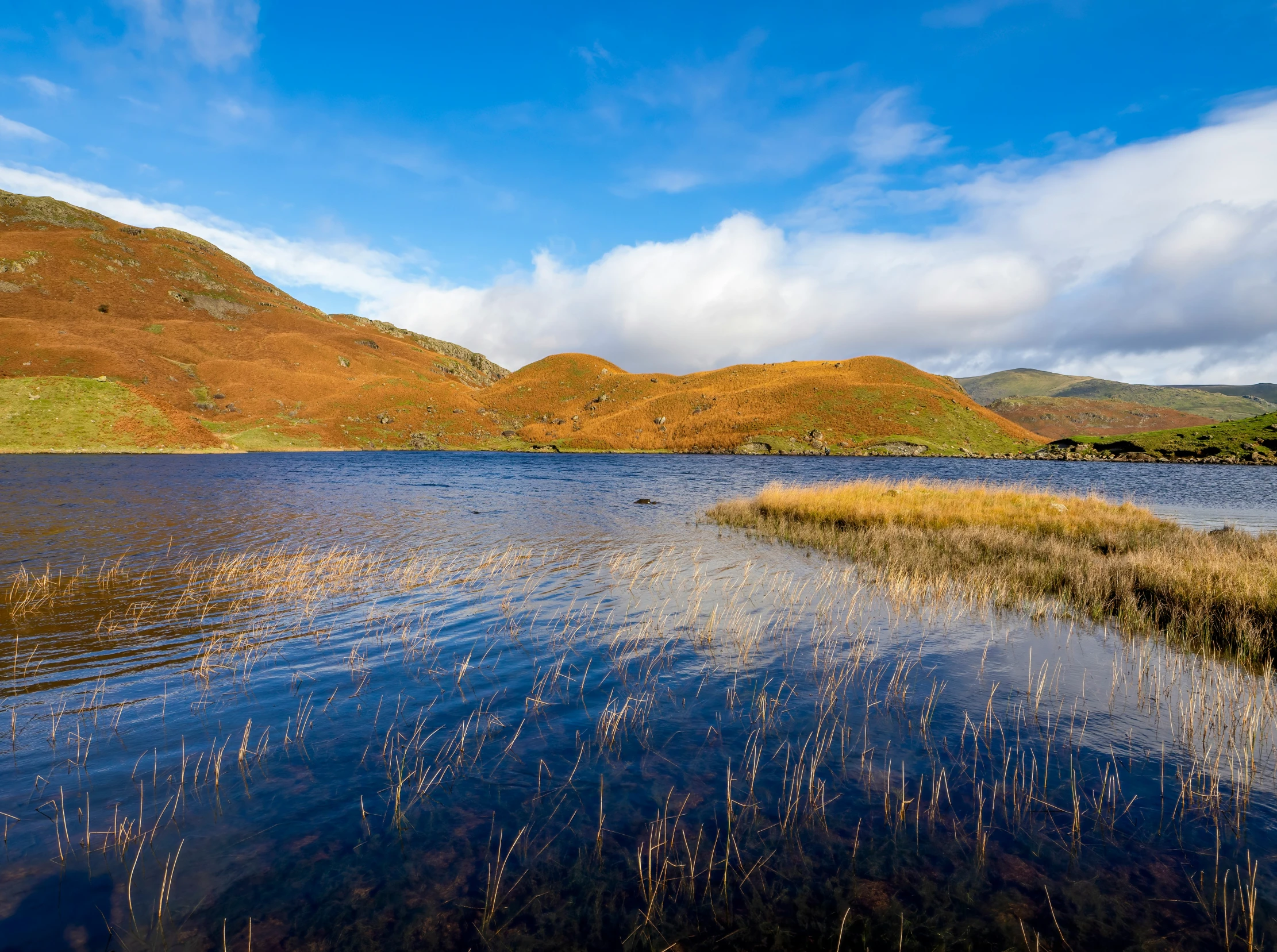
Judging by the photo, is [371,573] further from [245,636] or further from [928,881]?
[928,881]

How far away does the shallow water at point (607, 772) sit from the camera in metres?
4.04

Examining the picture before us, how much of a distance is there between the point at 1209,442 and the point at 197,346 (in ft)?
551

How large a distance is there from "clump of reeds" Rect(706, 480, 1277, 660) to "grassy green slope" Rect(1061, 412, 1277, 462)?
250 ft

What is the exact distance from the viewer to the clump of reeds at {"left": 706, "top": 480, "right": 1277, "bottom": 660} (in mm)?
10992

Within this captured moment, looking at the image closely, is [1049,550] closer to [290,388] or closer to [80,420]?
[80,420]

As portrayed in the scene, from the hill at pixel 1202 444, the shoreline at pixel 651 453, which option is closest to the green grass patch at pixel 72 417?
the shoreline at pixel 651 453

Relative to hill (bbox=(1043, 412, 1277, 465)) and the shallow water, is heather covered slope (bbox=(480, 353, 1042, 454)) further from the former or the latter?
the shallow water

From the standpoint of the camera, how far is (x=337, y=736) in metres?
6.50

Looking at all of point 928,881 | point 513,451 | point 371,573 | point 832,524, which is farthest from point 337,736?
point 513,451

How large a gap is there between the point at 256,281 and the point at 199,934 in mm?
186740

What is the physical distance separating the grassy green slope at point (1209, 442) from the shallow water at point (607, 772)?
95.9 m

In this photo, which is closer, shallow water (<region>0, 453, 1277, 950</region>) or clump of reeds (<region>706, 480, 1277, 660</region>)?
shallow water (<region>0, 453, 1277, 950</region>)

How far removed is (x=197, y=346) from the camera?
4048 inches

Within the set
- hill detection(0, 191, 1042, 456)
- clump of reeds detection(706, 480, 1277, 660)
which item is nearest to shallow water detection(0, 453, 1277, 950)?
clump of reeds detection(706, 480, 1277, 660)
